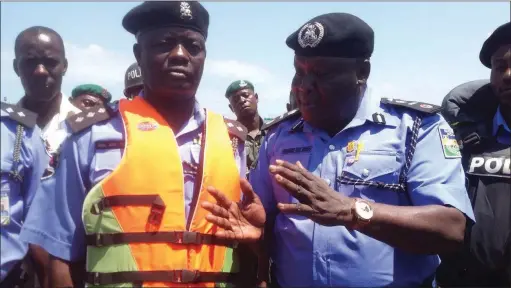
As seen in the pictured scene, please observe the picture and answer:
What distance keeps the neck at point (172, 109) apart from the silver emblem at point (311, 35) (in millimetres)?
786

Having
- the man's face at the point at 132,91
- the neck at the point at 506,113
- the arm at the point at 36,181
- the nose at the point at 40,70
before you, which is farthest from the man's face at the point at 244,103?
the arm at the point at 36,181

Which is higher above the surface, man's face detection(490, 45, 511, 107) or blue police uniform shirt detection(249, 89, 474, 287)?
man's face detection(490, 45, 511, 107)

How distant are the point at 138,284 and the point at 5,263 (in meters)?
0.96

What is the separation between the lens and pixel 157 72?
9.59 feet

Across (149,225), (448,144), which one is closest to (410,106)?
(448,144)

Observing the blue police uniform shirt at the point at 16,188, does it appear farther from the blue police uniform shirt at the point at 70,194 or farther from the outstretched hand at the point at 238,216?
the outstretched hand at the point at 238,216

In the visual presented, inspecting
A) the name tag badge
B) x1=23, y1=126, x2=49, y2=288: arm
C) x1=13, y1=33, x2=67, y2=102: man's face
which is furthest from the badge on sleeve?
x1=13, y1=33, x2=67, y2=102: man's face

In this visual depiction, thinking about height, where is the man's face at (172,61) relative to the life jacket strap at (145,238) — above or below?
above

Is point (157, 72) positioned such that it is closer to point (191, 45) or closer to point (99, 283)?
Result: point (191, 45)

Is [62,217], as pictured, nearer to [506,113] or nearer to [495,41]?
[506,113]

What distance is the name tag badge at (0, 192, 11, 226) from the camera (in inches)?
117

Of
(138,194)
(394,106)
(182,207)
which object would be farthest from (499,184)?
(138,194)

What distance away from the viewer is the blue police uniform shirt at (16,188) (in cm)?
300

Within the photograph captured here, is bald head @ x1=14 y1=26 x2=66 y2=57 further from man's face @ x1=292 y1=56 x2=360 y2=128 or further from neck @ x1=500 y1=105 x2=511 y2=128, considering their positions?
neck @ x1=500 y1=105 x2=511 y2=128
